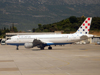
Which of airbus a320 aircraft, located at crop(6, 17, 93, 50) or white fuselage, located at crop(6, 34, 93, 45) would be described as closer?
airbus a320 aircraft, located at crop(6, 17, 93, 50)

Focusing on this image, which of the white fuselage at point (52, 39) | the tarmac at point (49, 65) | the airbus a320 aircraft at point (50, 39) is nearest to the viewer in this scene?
the tarmac at point (49, 65)

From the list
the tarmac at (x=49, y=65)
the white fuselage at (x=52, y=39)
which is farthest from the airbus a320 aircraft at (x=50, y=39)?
the tarmac at (x=49, y=65)

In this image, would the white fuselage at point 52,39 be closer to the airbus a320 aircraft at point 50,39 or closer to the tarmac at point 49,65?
the airbus a320 aircraft at point 50,39

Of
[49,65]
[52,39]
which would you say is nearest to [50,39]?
[52,39]

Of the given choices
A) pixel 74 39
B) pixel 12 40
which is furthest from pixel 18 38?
pixel 74 39

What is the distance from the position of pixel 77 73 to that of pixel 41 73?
93.2 inches

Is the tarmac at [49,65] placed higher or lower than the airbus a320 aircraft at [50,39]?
lower

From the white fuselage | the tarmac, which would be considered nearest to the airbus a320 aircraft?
the white fuselage

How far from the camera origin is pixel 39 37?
160ft

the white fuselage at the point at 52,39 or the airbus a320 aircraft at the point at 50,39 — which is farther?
the white fuselage at the point at 52,39

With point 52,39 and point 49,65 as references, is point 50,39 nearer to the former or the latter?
point 52,39

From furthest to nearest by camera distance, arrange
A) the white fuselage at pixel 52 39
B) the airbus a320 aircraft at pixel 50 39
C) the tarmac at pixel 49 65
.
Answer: the white fuselage at pixel 52 39, the airbus a320 aircraft at pixel 50 39, the tarmac at pixel 49 65

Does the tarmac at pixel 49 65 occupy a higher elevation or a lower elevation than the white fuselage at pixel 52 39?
lower

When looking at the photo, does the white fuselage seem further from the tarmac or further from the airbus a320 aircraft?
the tarmac
